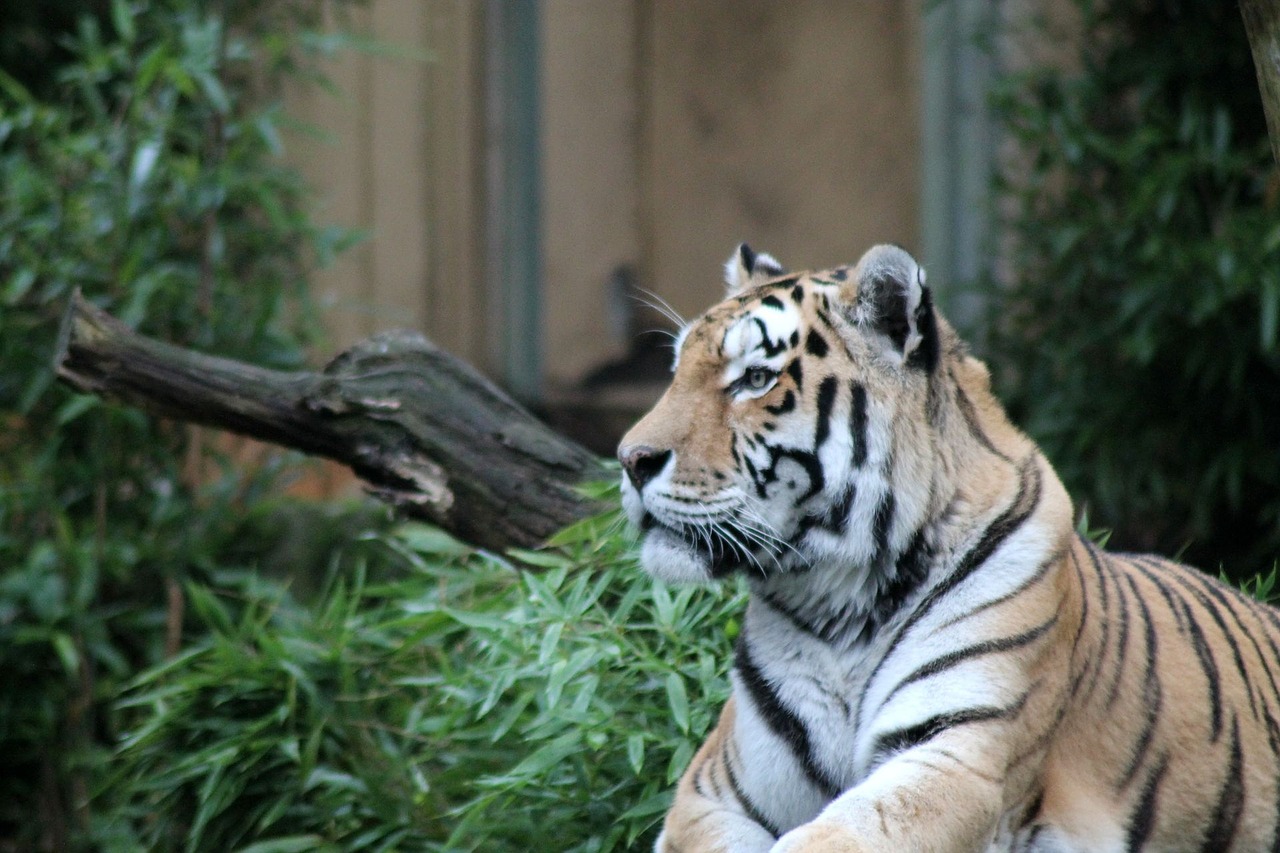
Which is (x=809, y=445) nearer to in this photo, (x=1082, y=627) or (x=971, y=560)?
(x=971, y=560)

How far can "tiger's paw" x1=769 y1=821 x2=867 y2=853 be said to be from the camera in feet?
5.81

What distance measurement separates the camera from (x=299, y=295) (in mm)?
4629

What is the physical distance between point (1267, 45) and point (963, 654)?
3.14 ft

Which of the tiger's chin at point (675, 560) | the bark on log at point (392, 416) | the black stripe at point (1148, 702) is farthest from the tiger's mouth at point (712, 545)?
the bark on log at point (392, 416)

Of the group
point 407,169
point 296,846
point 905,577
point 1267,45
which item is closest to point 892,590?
point 905,577

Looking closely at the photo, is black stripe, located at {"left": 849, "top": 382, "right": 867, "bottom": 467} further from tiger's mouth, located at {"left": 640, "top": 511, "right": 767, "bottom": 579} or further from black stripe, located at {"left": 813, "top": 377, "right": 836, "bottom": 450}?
tiger's mouth, located at {"left": 640, "top": 511, "right": 767, "bottom": 579}

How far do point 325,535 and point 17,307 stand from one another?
1220mm

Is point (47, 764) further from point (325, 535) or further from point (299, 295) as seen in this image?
point (299, 295)

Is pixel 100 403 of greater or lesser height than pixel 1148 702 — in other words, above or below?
below

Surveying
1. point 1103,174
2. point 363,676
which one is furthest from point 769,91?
point 363,676

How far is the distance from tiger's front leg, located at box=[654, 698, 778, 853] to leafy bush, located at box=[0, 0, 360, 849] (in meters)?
2.39

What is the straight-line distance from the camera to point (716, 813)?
2178 millimetres

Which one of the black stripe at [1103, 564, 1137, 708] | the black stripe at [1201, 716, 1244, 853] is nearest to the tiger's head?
the black stripe at [1103, 564, 1137, 708]

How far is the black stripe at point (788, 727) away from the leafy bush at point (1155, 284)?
2.44 metres
